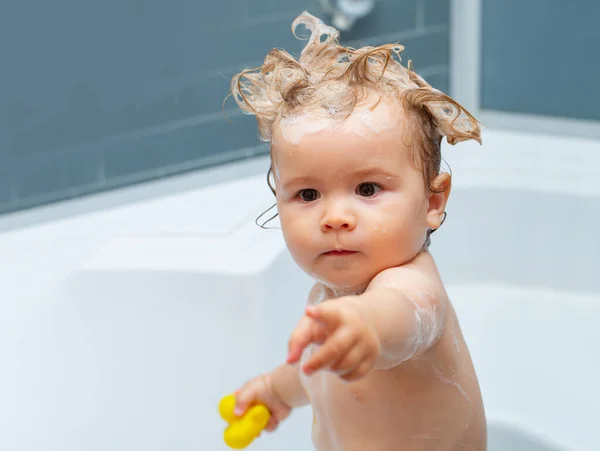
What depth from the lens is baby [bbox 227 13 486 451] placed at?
2.73 ft

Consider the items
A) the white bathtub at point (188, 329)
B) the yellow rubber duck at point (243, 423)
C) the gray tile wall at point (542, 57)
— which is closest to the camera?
the yellow rubber duck at point (243, 423)

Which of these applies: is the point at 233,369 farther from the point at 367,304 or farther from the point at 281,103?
the point at 367,304

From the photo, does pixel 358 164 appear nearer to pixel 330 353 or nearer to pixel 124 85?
pixel 330 353

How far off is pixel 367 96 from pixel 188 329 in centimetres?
61

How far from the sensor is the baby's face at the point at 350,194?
0.83 metres

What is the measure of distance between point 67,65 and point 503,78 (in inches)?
29.9

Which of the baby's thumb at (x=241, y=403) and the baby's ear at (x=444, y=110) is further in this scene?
the baby's thumb at (x=241, y=403)

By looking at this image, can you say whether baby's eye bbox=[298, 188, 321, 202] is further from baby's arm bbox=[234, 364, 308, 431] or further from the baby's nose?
baby's arm bbox=[234, 364, 308, 431]

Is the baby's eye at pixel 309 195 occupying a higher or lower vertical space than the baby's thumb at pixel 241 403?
higher

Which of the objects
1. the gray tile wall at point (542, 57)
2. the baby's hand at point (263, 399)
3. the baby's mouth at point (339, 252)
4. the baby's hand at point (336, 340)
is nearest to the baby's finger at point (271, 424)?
the baby's hand at point (263, 399)

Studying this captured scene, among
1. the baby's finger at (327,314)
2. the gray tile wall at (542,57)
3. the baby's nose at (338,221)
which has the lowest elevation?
the baby's finger at (327,314)

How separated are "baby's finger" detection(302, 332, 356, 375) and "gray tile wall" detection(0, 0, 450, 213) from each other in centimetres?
85

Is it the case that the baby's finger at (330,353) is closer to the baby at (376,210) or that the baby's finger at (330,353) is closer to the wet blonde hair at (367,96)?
the baby at (376,210)

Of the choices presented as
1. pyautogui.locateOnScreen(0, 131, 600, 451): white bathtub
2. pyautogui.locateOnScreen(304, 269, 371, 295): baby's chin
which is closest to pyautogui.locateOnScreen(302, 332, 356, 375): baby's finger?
pyautogui.locateOnScreen(304, 269, 371, 295): baby's chin
